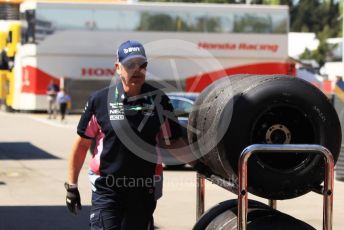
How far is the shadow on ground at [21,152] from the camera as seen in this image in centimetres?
2116

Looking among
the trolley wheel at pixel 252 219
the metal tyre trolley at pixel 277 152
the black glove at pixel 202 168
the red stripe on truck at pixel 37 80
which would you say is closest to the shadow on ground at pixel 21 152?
the black glove at pixel 202 168

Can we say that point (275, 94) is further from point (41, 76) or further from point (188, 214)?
point (41, 76)

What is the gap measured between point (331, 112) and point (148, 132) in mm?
1255

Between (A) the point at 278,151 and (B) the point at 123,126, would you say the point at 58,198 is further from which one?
(A) the point at 278,151

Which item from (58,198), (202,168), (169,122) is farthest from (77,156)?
(58,198)

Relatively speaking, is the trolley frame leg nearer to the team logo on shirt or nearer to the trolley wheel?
the trolley wheel

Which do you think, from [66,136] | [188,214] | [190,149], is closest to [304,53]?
[66,136]

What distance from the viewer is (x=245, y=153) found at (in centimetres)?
579

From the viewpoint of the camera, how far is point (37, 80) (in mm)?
41375

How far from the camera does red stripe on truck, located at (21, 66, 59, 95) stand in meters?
41.3

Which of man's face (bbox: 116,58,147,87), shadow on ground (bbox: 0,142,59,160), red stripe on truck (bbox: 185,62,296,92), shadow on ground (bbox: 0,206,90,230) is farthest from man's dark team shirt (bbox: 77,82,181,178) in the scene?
red stripe on truck (bbox: 185,62,296,92)

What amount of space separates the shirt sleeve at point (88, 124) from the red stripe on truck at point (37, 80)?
35.5 meters

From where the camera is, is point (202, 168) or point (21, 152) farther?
point (21, 152)

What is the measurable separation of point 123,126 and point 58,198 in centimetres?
779
